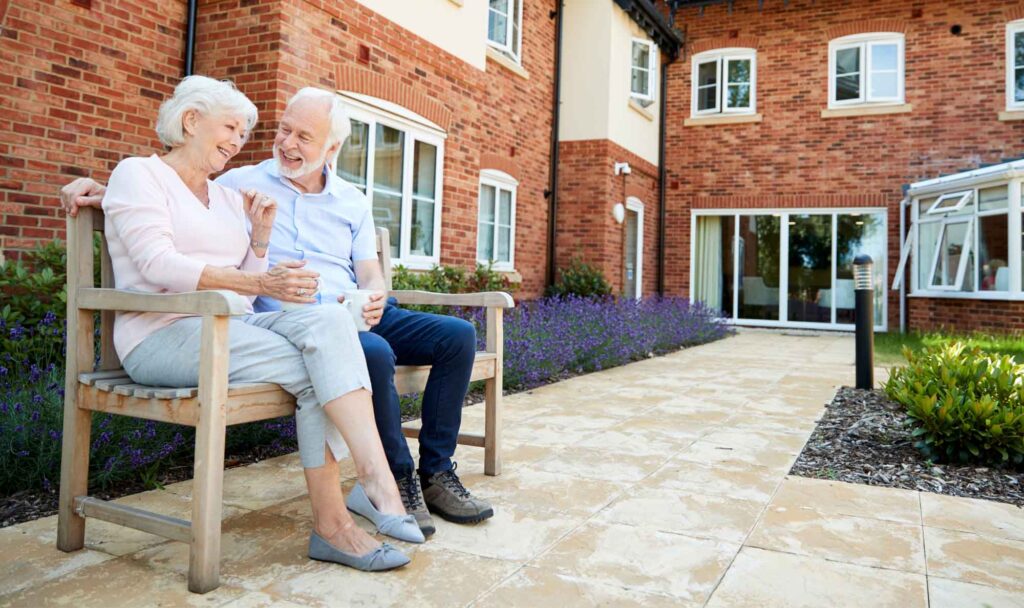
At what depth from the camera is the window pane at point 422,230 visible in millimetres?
6645

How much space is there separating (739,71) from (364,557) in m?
12.4

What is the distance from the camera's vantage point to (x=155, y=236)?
6.32ft

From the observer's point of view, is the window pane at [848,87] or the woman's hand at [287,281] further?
→ the window pane at [848,87]

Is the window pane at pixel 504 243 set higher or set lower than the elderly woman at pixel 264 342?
higher

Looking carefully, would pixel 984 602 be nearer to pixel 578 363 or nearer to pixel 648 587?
pixel 648 587

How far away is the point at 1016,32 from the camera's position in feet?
36.2

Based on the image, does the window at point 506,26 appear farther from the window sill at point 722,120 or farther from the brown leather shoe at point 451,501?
the brown leather shoe at point 451,501

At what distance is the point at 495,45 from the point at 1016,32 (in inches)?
319

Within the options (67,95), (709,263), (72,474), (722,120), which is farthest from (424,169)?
(709,263)

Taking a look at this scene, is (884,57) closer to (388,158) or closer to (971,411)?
(388,158)

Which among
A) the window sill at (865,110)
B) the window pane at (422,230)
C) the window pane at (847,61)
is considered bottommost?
the window pane at (422,230)

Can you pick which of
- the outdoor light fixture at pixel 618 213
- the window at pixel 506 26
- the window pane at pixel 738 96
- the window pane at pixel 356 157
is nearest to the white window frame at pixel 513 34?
the window at pixel 506 26

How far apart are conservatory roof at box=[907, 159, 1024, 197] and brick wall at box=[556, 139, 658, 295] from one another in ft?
14.5

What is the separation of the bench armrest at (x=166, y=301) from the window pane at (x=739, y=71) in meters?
12.2
